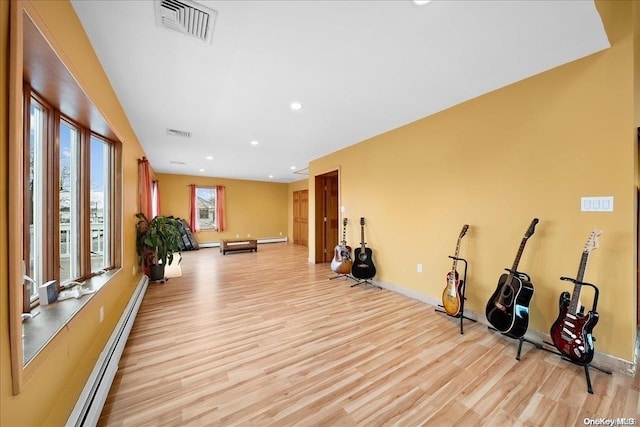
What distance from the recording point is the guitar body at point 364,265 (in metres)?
3.85

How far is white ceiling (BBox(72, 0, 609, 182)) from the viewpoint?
1504 mm

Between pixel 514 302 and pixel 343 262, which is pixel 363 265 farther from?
pixel 514 302

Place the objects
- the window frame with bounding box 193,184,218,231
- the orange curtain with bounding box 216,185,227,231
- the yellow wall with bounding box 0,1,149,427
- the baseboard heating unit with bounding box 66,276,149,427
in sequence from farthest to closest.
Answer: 1. the orange curtain with bounding box 216,185,227,231
2. the window frame with bounding box 193,184,218,231
3. the baseboard heating unit with bounding box 66,276,149,427
4. the yellow wall with bounding box 0,1,149,427

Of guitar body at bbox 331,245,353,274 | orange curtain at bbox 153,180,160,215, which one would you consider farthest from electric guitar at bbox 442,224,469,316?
orange curtain at bbox 153,180,160,215

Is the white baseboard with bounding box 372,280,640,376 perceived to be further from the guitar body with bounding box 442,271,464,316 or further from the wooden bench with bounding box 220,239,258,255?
the wooden bench with bounding box 220,239,258,255

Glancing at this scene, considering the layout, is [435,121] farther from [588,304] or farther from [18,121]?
[18,121]

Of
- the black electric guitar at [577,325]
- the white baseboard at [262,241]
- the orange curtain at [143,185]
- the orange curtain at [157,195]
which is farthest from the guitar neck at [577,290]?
the white baseboard at [262,241]

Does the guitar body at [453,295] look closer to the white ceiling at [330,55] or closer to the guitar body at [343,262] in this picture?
the guitar body at [343,262]

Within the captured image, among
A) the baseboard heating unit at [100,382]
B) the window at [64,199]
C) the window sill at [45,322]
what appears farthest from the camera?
the window at [64,199]

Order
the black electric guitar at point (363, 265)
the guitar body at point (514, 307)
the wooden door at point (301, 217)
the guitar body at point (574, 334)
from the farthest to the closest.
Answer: the wooden door at point (301, 217)
the black electric guitar at point (363, 265)
the guitar body at point (514, 307)
the guitar body at point (574, 334)

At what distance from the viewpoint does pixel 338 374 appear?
1.77 m

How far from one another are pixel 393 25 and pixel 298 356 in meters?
2.54

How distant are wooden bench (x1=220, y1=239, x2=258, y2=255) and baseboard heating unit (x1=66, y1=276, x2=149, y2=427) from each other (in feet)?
15.9

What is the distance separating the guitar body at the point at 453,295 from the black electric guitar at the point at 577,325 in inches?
29.4
